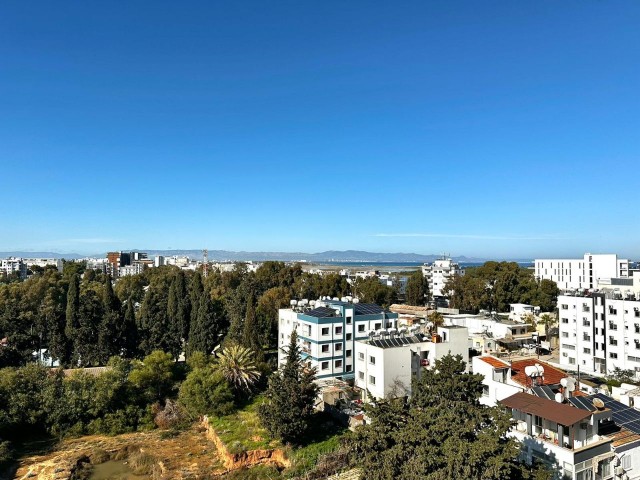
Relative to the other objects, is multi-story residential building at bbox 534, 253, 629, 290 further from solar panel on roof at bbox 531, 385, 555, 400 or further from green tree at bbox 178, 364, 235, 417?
green tree at bbox 178, 364, 235, 417

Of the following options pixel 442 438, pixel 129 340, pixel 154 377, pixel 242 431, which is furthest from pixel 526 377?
pixel 129 340

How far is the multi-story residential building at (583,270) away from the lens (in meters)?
65.8

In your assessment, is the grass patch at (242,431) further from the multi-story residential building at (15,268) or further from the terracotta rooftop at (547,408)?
the multi-story residential building at (15,268)

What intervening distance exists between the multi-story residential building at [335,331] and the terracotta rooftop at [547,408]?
544 inches

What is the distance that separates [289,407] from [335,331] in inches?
367

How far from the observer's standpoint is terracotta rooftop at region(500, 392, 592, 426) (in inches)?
528

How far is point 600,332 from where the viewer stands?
3353cm

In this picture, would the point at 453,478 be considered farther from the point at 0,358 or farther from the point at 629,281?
the point at 629,281

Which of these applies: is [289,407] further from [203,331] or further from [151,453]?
[203,331]

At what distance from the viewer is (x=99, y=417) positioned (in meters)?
25.2

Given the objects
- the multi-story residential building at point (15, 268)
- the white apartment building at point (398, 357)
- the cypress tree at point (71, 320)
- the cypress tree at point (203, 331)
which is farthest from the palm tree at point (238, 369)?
the multi-story residential building at point (15, 268)

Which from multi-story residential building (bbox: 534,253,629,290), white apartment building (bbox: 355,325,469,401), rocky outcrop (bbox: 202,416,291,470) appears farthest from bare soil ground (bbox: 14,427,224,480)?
Result: multi-story residential building (bbox: 534,253,629,290)

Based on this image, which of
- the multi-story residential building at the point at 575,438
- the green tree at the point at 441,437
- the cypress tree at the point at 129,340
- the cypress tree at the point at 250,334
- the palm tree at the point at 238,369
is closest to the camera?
the green tree at the point at 441,437

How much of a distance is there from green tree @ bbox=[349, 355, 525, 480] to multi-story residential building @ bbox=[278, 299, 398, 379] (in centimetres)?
1357
